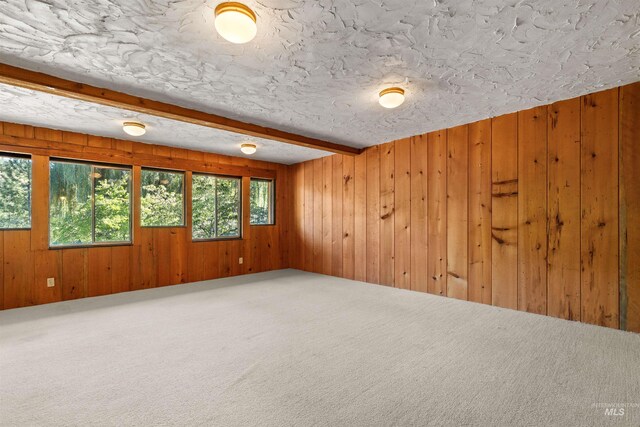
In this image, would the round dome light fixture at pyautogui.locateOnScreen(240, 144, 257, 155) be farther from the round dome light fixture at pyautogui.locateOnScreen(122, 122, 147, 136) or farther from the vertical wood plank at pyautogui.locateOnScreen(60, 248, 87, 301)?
the vertical wood plank at pyautogui.locateOnScreen(60, 248, 87, 301)

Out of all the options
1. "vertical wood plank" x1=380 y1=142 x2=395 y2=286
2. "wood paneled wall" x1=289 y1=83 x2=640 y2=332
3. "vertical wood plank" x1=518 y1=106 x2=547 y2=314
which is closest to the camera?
"wood paneled wall" x1=289 y1=83 x2=640 y2=332

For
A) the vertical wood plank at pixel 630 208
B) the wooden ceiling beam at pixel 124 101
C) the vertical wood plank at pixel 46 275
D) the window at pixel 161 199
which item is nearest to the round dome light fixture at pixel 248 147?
the wooden ceiling beam at pixel 124 101

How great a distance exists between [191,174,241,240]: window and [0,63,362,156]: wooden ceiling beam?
2.03 meters

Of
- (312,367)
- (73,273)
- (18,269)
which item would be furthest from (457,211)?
(18,269)

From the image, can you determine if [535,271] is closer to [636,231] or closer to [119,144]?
[636,231]

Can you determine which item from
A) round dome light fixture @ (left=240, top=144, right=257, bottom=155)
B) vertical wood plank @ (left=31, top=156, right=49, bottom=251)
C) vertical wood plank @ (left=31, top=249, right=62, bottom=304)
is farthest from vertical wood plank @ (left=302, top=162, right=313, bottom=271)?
vertical wood plank @ (left=31, top=156, right=49, bottom=251)

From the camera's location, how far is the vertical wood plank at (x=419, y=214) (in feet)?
13.6

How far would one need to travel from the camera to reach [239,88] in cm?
267

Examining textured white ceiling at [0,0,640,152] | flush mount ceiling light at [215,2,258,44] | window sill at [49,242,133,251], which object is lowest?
window sill at [49,242,133,251]

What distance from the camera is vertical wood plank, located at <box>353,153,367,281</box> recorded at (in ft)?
16.2

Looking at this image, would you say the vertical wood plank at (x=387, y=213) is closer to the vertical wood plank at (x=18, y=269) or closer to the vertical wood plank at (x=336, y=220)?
the vertical wood plank at (x=336, y=220)

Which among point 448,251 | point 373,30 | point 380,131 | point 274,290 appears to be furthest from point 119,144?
point 448,251

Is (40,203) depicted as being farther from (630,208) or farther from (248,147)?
(630,208)

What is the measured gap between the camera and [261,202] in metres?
6.08
